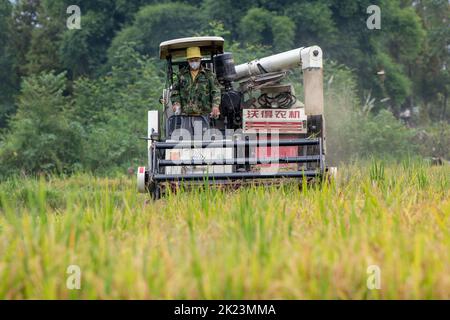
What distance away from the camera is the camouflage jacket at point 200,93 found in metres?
12.6

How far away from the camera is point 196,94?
12.6 metres

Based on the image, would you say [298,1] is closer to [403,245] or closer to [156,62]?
[156,62]

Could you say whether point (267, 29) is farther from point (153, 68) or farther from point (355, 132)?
point (355, 132)

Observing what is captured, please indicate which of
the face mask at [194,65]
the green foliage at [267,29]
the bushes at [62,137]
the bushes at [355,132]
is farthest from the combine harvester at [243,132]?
the green foliage at [267,29]

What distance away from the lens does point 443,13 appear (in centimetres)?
6038

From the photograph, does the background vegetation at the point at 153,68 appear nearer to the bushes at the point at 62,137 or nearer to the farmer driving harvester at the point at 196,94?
the bushes at the point at 62,137

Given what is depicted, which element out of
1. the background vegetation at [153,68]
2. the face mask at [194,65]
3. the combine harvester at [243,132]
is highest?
the background vegetation at [153,68]

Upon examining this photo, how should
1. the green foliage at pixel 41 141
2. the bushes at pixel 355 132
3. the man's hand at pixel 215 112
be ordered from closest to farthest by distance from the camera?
1. the man's hand at pixel 215 112
2. the green foliage at pixel 41 141
3. the bushes at pixel 355 132

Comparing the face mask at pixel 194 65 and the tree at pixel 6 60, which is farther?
the tree at pixel 6 60

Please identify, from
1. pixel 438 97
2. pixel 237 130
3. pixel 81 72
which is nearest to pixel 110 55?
pixel 81 72

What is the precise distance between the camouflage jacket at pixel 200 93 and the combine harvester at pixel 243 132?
23 cm

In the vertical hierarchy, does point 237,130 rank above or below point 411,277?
above
